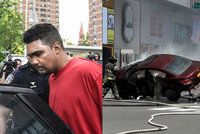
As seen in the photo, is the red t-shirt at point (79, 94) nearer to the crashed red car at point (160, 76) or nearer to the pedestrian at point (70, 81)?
the pedestrian at point (70, 81)

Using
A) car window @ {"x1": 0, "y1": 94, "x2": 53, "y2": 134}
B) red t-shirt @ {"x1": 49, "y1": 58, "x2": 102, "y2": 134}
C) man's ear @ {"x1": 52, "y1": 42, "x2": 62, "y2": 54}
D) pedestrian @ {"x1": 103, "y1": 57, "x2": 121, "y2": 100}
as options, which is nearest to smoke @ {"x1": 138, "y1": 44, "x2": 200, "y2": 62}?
pedestrian @ {"x1": 103, "y1": 57, "x2": 121, "y2": 100}

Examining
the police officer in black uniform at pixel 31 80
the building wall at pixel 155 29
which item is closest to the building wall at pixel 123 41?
the building wall at pixel 155 29

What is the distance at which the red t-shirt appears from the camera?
9.21 feet

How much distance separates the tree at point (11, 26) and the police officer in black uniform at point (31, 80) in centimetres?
3539

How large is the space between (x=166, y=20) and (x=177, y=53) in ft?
0.63

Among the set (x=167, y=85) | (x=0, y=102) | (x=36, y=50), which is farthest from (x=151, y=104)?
(x=0, y=102)

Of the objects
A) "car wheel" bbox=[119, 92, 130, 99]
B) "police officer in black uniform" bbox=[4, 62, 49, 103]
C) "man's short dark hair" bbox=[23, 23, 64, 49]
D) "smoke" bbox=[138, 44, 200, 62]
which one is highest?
"man's short dark hair" bbox=[23, 23, 64, 49]

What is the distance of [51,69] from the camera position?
9.20 ft

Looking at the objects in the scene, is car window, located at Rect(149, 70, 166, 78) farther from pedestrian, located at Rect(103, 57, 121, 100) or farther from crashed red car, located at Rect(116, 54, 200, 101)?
pedestrian, located at Rect(103, 57, 121, 100)

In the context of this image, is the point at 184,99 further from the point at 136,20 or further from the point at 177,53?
the point at 136,20

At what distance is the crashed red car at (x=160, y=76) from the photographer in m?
2.69

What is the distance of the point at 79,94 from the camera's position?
2.81m

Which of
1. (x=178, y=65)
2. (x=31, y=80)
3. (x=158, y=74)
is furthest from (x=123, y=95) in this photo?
(x=31, y=80)

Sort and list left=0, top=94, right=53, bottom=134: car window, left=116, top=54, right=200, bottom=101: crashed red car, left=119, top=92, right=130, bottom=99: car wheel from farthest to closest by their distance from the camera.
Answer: left=119, top=92, right=130, bottom=99: car wheel < left=116, top=54, right=200, bottom=101: crashed red car < left=0, top=94, right=53, bottom=134: car window
